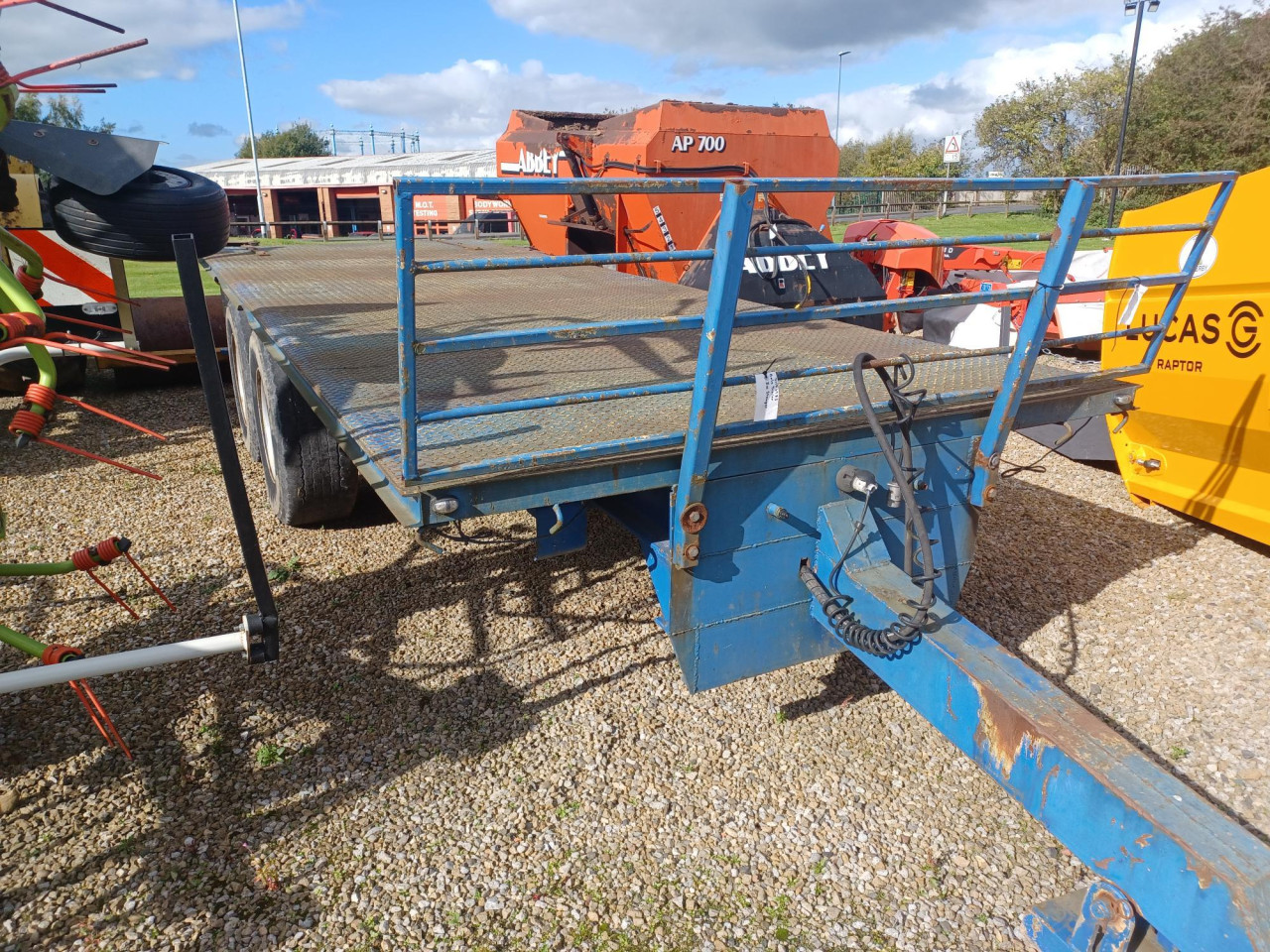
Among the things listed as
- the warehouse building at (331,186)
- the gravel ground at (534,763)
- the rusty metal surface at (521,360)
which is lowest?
the gravel ground at (534,763)

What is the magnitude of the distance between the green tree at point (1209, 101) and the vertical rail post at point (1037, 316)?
2741cm

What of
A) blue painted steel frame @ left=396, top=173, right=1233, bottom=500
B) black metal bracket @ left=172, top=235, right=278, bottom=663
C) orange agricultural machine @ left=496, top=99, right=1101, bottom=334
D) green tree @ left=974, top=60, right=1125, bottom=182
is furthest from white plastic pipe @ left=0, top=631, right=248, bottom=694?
green tree @ left=974, top=60, right=1125, bottom=182

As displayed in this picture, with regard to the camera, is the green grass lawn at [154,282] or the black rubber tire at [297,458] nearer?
the black rubber tire at [297,458]

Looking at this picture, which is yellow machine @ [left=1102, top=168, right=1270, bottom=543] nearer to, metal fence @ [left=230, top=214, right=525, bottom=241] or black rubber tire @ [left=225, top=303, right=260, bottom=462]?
metal fence @ [left=230, top=214, right=525, bottom=241]

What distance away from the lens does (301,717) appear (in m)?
2.91

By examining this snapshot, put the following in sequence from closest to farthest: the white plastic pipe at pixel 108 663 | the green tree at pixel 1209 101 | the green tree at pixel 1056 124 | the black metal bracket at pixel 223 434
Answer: the black metal bracket at pixel 223 434, the white plastic pipe at pixel 108 663, the green tree at pixel 1209 101, the green tree at pixel 1056 124

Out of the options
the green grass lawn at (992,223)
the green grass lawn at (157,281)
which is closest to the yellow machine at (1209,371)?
the green grass lawn at (157,281)

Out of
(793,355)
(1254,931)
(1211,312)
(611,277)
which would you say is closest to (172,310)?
(611,277)

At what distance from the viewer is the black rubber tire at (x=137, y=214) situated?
2.97 m

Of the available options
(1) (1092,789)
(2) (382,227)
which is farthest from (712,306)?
(2) (382,227)

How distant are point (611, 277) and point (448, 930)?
15.3 ft

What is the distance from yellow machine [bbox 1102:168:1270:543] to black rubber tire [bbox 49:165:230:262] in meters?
3.70

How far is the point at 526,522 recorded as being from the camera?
451 cm

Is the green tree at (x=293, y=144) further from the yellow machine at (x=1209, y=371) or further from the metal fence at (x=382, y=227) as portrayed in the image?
the yellow machine at (x=1209, y=371)
